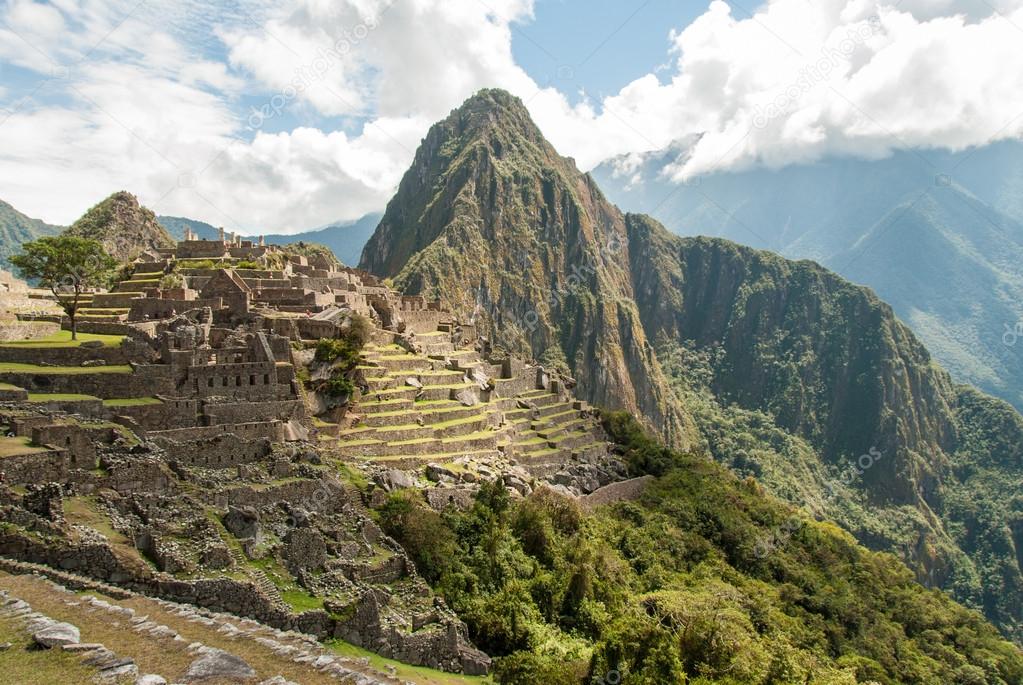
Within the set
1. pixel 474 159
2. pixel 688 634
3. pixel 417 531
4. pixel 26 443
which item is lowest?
pixel 688 634

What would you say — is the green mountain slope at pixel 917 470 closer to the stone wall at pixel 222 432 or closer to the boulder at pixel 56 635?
the stone wall at pixel 222 432

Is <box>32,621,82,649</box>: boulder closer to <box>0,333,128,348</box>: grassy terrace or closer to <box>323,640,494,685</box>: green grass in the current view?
<box>323,640,494,685</box>: green grass

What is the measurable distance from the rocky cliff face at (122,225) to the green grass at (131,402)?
5083 cm

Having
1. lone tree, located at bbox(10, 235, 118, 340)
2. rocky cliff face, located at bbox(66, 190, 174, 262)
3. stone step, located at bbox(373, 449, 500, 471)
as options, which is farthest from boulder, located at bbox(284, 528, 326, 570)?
rocky cliff face, located at bbox(66, 190, 174, 262)

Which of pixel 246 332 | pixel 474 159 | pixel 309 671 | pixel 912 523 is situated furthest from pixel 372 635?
pixel 474 159

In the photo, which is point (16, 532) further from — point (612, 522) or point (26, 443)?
point (612, 522)

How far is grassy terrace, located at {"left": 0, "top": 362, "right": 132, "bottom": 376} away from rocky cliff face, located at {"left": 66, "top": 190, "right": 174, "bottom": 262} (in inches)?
1946

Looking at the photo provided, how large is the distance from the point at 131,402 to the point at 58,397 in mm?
1903

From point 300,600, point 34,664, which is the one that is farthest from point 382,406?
point 34,664

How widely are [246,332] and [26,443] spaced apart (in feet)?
→ 35.6

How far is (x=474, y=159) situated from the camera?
7638 inches

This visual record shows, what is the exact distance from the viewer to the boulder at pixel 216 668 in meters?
11.9

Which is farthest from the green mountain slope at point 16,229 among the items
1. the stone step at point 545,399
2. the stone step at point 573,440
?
the stone step at point 573,440

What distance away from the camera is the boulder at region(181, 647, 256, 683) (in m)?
11.9
